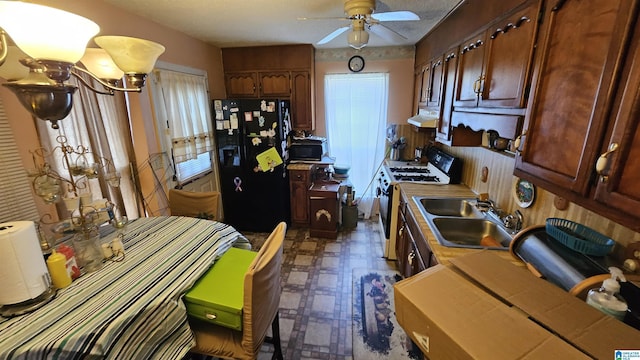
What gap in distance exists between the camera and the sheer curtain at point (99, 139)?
5.94 ft

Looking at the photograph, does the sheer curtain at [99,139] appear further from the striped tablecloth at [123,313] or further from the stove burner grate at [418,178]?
the stove burner grate at [418,178]

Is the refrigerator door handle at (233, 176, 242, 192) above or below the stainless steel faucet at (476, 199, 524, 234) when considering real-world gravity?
below

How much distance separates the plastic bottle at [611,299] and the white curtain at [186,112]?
3191 millimetres

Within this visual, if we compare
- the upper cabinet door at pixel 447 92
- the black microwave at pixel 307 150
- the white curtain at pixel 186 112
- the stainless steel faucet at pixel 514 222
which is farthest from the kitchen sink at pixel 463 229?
the white curtain at pixel 186 112

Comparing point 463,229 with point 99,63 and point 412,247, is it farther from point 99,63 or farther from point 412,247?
point 99,63

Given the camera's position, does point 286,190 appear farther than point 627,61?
Yes

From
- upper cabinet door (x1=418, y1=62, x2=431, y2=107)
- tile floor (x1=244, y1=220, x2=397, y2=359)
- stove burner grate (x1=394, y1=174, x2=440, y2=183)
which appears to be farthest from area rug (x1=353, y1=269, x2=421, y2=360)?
upper cabinet door (x1=418, y1=62, x2=431, y2=107)

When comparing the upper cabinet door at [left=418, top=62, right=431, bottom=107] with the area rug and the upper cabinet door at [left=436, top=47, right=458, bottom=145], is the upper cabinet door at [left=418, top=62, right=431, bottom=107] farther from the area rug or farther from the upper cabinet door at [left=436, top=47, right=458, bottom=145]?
the area rug

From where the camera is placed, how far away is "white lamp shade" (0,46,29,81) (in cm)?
115

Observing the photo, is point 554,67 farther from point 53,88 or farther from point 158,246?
point 158,246

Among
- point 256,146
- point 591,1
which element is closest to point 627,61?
point 591,1

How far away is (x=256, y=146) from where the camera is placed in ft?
11.2

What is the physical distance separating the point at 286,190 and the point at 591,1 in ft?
10.4

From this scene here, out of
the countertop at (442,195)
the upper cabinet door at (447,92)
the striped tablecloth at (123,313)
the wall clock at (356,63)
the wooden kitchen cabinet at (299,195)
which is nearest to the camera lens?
the striped tablecloth at (123,313)
